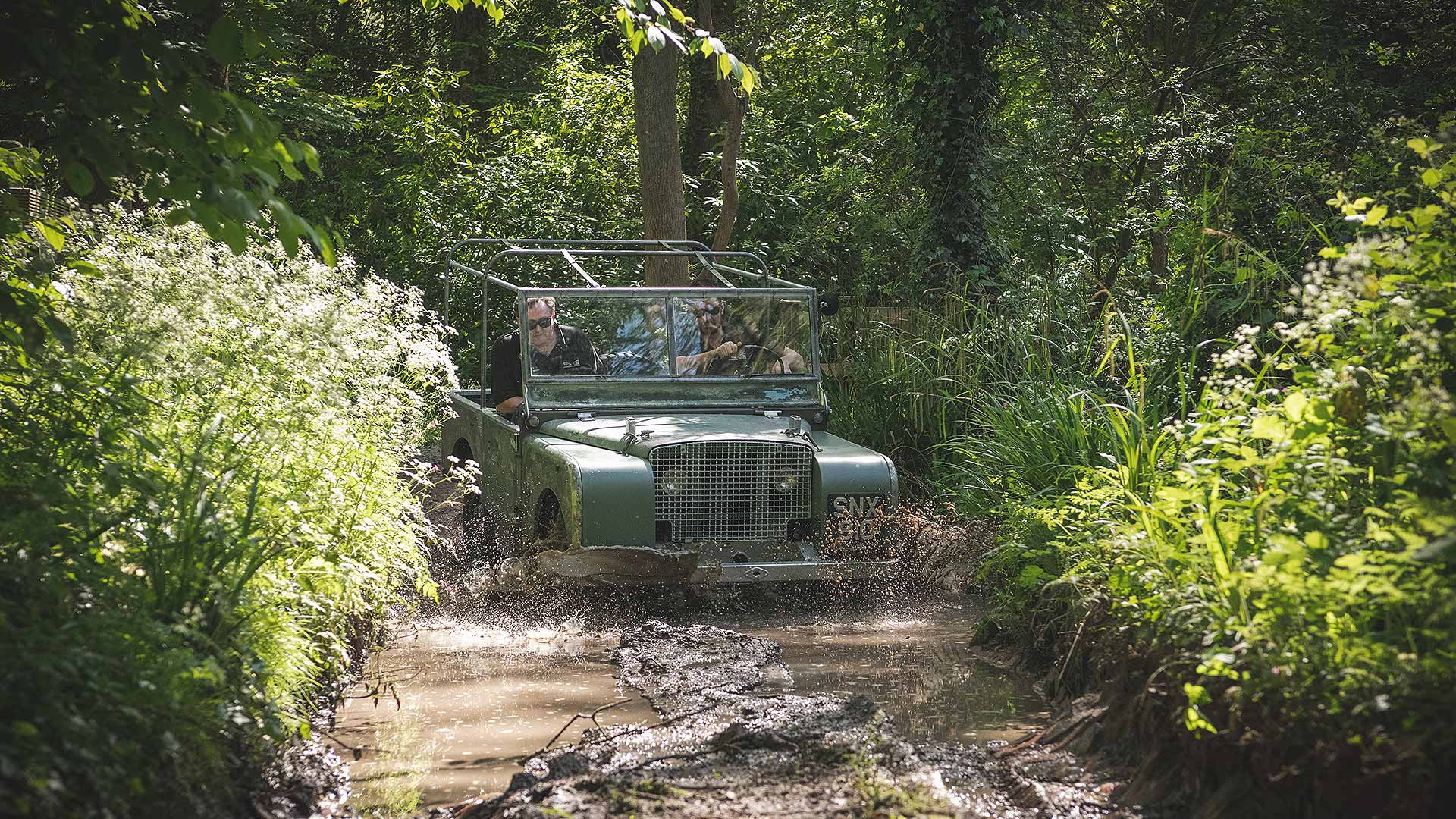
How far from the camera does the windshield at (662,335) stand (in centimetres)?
827

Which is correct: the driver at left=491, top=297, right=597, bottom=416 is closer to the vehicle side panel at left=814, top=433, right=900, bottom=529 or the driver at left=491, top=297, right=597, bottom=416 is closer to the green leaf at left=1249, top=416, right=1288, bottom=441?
the vehicle side panel at left=814, top=433, right=900, bottom=529

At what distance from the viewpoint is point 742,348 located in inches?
337

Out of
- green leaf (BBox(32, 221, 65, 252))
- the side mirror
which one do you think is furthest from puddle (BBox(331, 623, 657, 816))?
the side mirror

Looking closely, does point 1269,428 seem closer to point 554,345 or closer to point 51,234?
point 51,234

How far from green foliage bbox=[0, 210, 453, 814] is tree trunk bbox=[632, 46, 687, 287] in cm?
573

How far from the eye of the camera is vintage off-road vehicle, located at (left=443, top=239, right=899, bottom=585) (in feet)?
22.9

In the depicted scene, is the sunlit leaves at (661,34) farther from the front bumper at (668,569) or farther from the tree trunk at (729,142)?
the tree trunk at (729,142)

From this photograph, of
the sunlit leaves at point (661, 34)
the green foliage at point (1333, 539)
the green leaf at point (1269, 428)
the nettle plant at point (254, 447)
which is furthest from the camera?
the sunlit leaves at point (661, 34)

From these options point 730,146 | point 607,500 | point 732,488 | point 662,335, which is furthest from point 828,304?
point 730,146

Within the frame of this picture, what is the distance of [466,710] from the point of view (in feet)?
17.4

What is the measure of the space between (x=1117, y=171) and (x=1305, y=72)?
3.50 m

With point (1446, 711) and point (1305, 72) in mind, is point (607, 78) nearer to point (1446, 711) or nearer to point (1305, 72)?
point (1305, 72)

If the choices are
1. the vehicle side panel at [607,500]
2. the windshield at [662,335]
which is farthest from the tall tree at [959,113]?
the vehicle side panel at [607,500]

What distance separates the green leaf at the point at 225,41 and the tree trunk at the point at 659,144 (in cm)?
823
